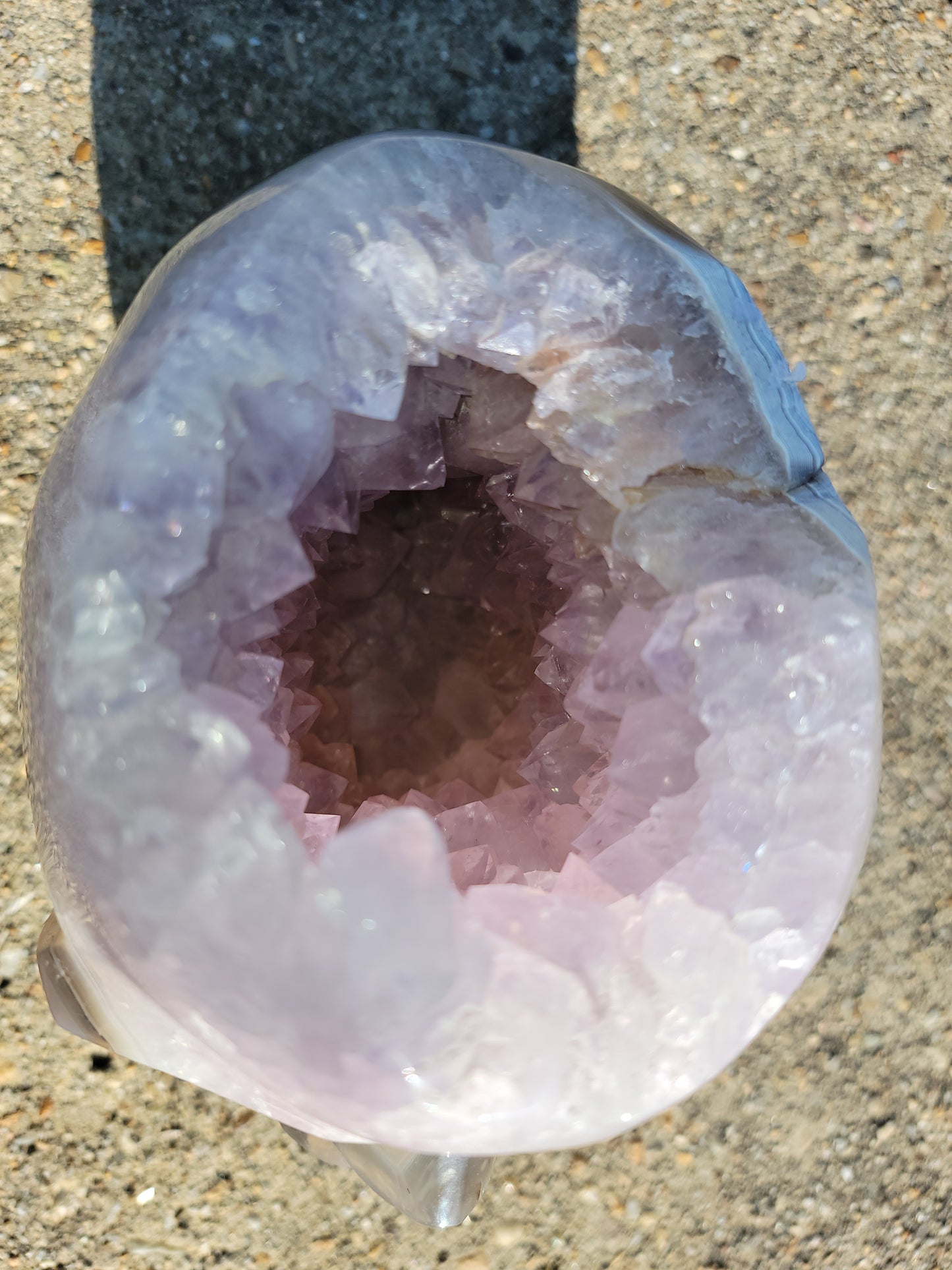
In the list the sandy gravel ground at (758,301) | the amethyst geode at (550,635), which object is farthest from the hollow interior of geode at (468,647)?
the sandy gravel ground at (758,301)

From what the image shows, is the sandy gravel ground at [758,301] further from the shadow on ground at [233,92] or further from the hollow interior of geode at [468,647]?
the hollow interior of geode at [468,647]

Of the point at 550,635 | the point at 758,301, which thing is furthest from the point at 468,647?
the point at 758,301

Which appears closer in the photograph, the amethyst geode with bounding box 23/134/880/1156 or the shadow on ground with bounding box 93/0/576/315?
the amethyst geode with bounding box 23/134/880/1156

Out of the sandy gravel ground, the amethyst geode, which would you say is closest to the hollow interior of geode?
the amethyst geode

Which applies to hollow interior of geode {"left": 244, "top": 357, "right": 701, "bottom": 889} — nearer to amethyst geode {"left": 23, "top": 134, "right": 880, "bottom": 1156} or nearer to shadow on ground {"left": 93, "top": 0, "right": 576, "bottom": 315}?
amethyst geode {"left": 23, "top": 134, "right": 880, "bottom": 1156}

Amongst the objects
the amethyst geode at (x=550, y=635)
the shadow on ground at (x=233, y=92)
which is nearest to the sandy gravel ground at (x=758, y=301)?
the shadow on ground at (x=233, y=92)

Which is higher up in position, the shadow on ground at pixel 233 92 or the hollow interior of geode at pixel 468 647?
the shadow on ground at pixel 233 92

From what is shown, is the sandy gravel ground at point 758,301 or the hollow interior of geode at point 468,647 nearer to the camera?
the hollow interior of geode at point 468,647
